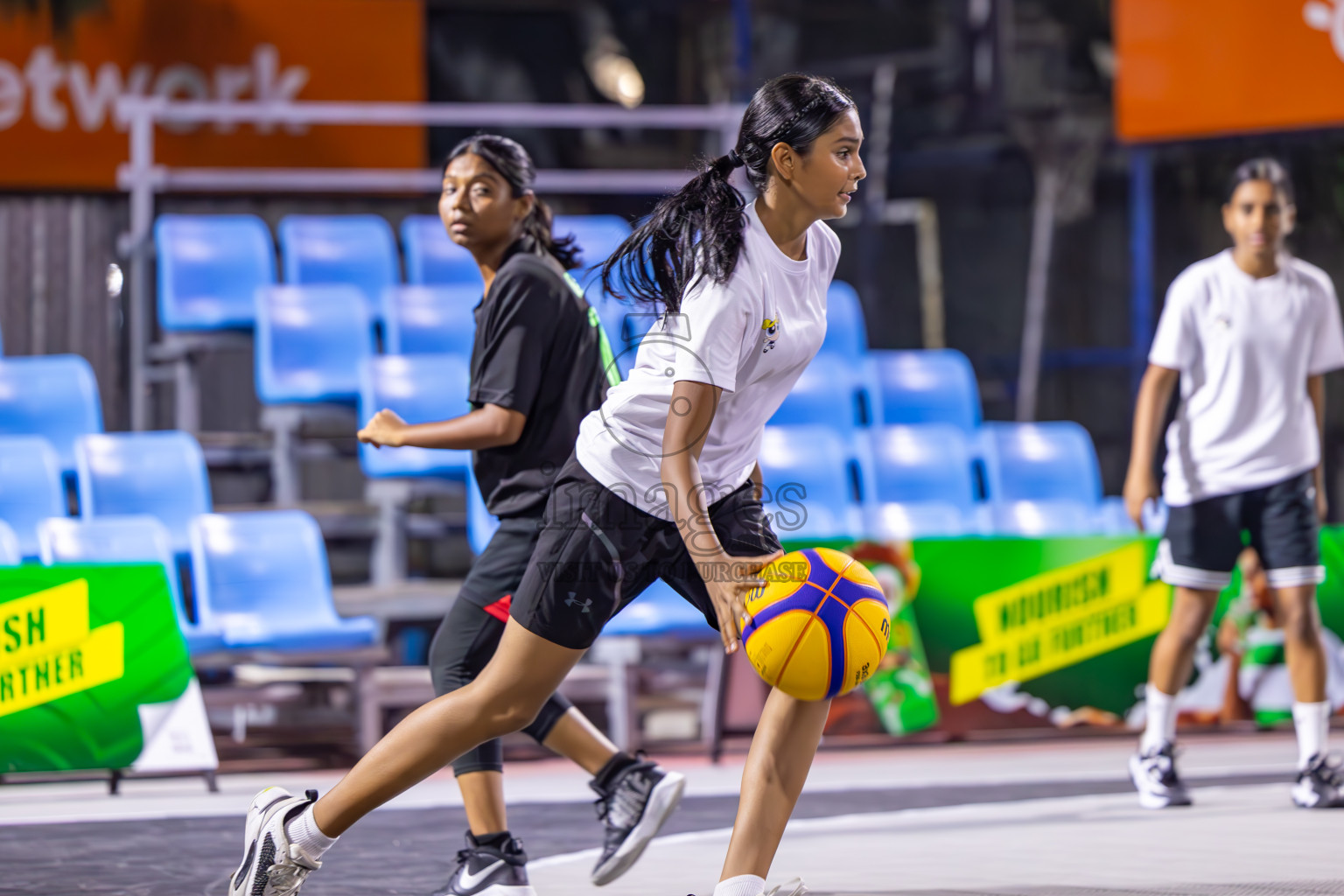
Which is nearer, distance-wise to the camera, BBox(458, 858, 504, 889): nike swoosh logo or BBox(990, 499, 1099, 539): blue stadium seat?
BBox(458, 858, 504, 889): nike swoosh logo

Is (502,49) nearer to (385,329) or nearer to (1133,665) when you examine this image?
(385,329)

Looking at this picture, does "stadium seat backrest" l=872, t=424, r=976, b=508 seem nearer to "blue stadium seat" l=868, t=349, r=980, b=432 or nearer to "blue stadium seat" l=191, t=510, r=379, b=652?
"blue stadium seat" l=868, t=349, r=980, b=432

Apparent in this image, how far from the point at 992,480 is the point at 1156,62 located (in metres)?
2.83

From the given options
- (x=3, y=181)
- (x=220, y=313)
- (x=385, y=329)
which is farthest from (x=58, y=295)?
(x=385, y=329)

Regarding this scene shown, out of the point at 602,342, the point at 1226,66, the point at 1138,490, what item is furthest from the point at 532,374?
the point at 1226,66

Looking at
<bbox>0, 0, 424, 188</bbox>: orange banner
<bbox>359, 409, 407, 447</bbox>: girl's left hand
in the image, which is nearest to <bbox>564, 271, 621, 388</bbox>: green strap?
<bbox>359, 409, 407, 447</bbox>: girl's left hand

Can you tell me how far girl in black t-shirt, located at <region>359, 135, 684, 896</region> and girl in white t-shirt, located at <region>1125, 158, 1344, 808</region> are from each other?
2.24 m

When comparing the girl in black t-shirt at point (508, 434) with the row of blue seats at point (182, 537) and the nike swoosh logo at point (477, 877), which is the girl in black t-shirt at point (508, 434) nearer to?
the nike swoosh logo at point (477, 877)

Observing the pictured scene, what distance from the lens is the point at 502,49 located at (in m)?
11.6

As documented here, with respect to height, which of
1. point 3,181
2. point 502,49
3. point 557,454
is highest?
point 502,49

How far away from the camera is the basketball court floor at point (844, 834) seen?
432 cm

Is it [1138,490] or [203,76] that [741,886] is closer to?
[1138,490]

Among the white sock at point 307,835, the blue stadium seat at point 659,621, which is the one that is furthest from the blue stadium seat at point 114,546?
the white sock at point 307,835

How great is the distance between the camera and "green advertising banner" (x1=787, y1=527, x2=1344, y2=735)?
23.7ft
